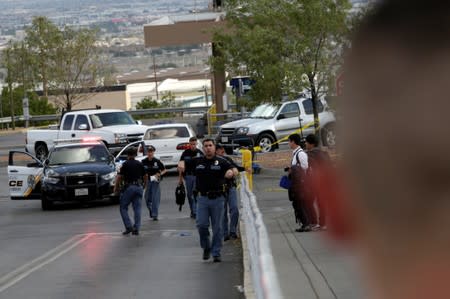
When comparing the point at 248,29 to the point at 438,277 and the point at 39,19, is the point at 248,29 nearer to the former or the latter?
the point at 438,277

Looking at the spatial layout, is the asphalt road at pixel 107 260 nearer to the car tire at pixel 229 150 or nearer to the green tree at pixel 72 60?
the car tire at pixel 229 150

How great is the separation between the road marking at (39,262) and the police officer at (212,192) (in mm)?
2541

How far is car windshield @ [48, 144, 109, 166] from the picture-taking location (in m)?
30.4

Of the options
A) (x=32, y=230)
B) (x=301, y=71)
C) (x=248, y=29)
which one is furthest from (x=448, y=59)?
(x=248, y=29)

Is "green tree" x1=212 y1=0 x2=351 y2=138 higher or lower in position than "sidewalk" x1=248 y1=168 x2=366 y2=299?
higher

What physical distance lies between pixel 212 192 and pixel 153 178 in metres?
8.03

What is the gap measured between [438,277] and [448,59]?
0.21 meters

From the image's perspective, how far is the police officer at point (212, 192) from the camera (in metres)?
17.0

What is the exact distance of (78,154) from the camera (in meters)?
30.7

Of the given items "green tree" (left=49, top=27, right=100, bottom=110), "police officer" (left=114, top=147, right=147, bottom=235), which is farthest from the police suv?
"green tree" (left=49, top=27, right=100, bottom=110)

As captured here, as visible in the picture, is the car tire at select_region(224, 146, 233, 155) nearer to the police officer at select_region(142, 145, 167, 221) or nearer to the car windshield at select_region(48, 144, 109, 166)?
the car windshield at select_region(48, 144, 109, 166)

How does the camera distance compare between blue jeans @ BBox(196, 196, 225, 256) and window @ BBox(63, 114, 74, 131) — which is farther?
window @ BBox(63, 114, 74, 131)

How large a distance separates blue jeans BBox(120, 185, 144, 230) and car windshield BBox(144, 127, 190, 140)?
1470 cm

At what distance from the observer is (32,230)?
24.3m
